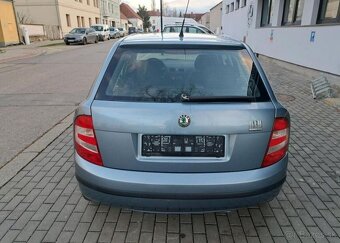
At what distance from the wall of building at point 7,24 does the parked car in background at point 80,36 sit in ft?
13.8

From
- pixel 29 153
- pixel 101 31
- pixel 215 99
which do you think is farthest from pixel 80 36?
pixel 215 99

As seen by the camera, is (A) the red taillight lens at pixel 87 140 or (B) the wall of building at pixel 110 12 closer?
(A) the red taillight lens at pixel 87 140

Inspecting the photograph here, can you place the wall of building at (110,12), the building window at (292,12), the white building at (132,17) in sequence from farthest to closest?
1. the white building at (132,17)
2. the wall of building at (110,12)
3. the building window at (292,12)

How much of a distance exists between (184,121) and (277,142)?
77 cm

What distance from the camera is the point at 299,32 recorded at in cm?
1002

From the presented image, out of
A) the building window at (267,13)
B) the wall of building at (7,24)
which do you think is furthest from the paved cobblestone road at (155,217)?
the wall of building at (7,24)

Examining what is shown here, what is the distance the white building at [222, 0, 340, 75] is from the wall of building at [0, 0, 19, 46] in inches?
662

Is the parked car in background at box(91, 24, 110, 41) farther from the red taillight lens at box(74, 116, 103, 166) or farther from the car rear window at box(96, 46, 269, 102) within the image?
the red taillight lens at box(74, 116, 103, 166)

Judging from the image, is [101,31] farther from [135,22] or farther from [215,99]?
[135,22]

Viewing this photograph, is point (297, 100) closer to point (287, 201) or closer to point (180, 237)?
point (287, 201)

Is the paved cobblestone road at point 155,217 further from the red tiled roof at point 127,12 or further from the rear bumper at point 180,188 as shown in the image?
the red tiled roof at point 127,12

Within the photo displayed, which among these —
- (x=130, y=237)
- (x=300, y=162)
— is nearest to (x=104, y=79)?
(x=130, y=237)

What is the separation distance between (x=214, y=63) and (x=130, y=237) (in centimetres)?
166

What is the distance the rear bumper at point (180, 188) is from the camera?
2098 millimetres
